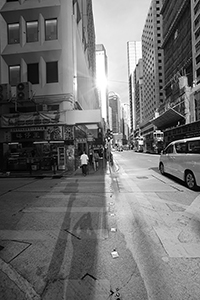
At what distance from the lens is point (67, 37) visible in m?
16.4

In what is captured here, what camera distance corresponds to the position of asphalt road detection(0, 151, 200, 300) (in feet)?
7.87

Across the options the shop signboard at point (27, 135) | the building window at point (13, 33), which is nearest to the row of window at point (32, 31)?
the building window at point (13, 33)

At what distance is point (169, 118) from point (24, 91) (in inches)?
1643

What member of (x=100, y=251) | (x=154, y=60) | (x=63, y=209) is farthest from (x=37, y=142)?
(x=154, y=60)

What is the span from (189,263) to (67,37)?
18.5 m

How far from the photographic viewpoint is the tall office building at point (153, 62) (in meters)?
90.0

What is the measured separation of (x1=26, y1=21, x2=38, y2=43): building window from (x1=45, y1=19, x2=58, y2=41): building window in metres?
1.05

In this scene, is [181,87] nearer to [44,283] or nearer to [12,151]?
[12,151]

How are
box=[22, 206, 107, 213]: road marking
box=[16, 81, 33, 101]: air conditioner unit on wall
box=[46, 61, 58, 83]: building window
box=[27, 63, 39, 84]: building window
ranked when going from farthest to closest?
box=[27, 63, 39, 84]: building window, box=[46, 61, 58, 83]: building window, box=[16, 81, 33, 101]: air conditioner unit on wall, box=[22, 206, 107, 213]: road marking

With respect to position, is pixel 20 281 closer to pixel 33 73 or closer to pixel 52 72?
pixel 52 72

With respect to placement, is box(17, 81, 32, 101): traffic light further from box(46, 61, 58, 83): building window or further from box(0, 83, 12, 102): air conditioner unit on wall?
box(46, 61, 58, 83): building window

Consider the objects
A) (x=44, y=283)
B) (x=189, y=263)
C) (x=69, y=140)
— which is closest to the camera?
(x=44, y=283)

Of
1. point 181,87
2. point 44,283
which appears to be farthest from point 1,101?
point 181,87

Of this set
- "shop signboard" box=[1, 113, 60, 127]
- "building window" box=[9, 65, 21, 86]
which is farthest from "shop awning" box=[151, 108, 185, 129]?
"building window" box=[9, 65, 21, 86]
